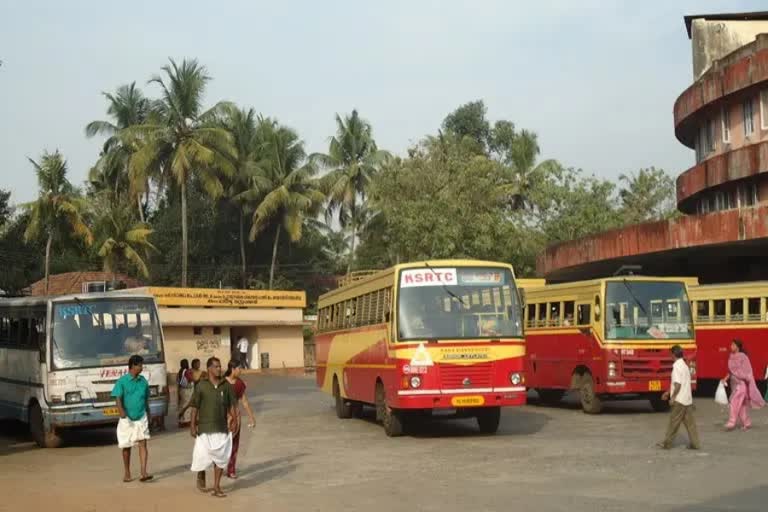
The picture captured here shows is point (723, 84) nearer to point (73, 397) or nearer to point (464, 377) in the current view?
point (464, 377)

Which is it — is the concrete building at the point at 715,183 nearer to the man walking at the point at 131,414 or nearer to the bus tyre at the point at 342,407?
the bus tyre at the point at 342,407

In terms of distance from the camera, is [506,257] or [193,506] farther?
[506,257]

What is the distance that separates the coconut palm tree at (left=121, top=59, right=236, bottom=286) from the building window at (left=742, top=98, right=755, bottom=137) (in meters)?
25.7

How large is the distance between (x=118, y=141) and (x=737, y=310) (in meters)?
44.7

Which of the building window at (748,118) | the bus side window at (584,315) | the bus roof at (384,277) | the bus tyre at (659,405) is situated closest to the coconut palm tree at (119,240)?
the building window at (748,118)

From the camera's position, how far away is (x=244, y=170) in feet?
201

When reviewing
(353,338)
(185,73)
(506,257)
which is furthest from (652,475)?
(185,73)

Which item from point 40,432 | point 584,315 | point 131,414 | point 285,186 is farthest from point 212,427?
point 285,186

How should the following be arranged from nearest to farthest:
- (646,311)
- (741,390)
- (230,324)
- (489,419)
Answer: (741,390), (489,419), (646,311), (230,324)

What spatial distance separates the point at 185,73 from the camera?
52.7 m

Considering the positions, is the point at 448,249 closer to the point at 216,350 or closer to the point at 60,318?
the point at 216,350

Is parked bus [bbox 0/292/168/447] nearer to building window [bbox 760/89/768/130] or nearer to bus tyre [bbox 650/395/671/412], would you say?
bus tyre [bbox 650/395/671/412]

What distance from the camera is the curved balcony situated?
35750mm

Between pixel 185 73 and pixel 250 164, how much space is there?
952cm
